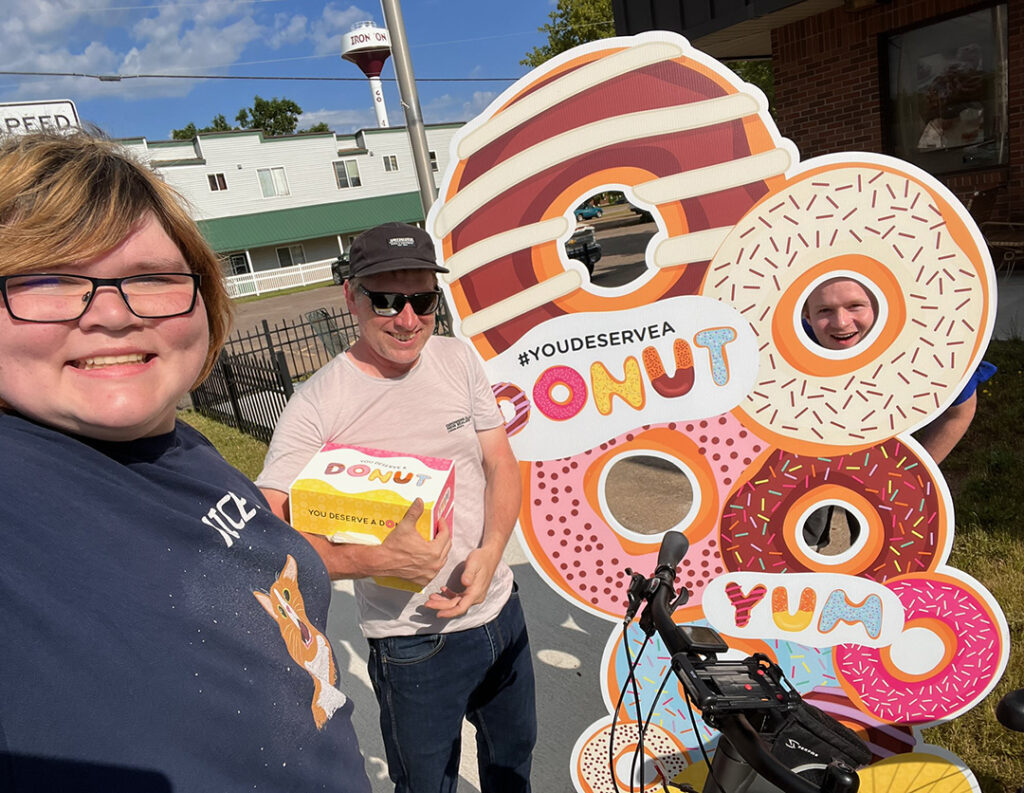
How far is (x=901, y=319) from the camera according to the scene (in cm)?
187

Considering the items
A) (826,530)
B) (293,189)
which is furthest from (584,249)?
(293,189)

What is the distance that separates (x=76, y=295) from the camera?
91 cm

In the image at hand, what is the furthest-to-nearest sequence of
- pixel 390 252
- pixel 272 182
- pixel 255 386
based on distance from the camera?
pixel 272 182 < pixel 255 386 < pixel 390 252

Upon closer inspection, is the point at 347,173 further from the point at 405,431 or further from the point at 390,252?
the point at 405,431

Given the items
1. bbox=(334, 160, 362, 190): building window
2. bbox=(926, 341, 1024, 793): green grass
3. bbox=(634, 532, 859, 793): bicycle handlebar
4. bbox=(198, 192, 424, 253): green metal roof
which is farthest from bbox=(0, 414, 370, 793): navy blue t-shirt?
bbox=(334, 160, 362, 190): building window

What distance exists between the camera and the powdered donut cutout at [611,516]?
6.87 ft

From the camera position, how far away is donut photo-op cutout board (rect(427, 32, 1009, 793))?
6.11ft

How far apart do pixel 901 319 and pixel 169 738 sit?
1.98 m

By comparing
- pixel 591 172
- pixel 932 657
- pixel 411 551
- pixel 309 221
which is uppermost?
pixel 309 221

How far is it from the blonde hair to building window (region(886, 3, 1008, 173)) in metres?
8.77

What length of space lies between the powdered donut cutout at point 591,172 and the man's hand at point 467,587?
0.68 metres

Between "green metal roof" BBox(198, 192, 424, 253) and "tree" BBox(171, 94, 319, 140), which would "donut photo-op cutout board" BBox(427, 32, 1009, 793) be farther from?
"tree" BBox(171, 94, 319, 140)

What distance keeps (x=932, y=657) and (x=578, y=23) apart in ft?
76.8

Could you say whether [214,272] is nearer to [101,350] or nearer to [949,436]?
[101,350]
